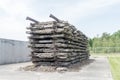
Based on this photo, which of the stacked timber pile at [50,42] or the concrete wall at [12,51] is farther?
the concrete wall at [12,51]

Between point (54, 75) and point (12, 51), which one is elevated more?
point (12, 51)

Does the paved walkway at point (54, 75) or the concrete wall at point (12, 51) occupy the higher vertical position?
the concrete wall at point (12, 51)

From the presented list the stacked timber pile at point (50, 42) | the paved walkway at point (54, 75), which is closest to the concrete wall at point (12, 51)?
the stacked timber pile at point (50, 42)

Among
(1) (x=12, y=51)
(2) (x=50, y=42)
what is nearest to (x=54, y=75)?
(2) (x=50, y=42)

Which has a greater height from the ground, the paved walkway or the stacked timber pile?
the stacked timber pile

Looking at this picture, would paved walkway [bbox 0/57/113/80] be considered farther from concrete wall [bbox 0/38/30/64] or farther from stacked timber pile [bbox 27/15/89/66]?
concrete wall [bbox 0/38/30/64]

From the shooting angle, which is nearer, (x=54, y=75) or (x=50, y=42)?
(x=54, y=75)

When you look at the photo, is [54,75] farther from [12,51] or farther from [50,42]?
[12,51]

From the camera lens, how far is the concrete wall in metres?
16.8

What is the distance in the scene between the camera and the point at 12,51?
18266 millimetres

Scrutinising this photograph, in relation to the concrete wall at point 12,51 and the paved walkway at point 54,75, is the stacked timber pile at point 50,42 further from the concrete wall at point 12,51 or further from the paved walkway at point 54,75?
the concrete wall at point 12,51

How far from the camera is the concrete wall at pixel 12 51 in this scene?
16.8m

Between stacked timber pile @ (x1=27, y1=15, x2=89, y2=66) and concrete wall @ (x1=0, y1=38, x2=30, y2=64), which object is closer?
stacked timber pile @ (x1=27, y1=15, x2=89, y2=66)

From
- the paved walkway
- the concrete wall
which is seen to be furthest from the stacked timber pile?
the concrete wall
